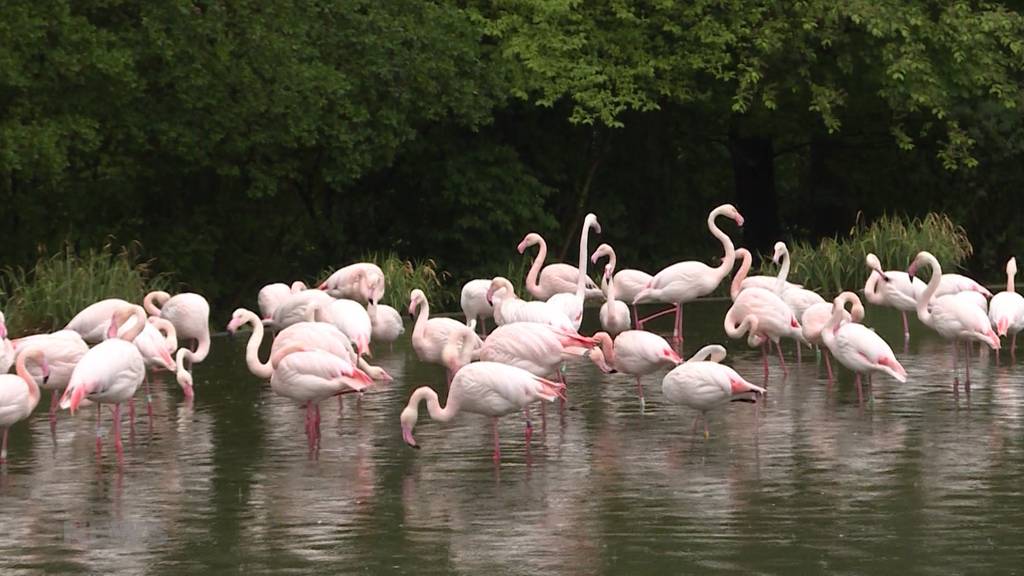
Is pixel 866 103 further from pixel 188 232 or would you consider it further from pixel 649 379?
pixel 649 379

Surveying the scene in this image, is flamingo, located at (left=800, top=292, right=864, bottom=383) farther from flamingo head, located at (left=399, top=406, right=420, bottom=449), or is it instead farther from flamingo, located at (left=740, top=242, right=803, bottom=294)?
flamingo head, located at (left=399, top=406, right=420, bottom=449)

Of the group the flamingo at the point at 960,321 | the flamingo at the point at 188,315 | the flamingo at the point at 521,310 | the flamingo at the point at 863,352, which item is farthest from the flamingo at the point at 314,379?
the flamingo at the point at 960,321

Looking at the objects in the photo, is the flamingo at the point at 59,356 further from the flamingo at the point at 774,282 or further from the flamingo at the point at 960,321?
the flamingo at the point at 774,282

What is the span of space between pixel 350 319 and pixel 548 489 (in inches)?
305

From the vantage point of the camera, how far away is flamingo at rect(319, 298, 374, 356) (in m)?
20.3

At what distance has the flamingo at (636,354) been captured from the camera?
1723 centimetres

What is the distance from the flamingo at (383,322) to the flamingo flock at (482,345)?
0.02 metres

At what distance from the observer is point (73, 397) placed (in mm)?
14812

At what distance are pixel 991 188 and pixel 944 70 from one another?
4042 millimetres

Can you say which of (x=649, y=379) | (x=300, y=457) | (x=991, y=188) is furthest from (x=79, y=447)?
(x=991, y=188)

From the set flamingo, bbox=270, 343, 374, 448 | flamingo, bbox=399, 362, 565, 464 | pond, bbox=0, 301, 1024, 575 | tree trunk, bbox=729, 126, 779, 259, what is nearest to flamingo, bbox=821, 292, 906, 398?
pond, bbox=0, 301, 1024, 575

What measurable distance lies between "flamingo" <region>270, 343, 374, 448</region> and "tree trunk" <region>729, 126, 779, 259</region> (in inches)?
1039

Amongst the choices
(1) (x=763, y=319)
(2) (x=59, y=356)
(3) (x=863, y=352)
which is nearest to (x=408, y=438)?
(2) (x=59, y=356)

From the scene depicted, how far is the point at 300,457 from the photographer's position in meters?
15.0
